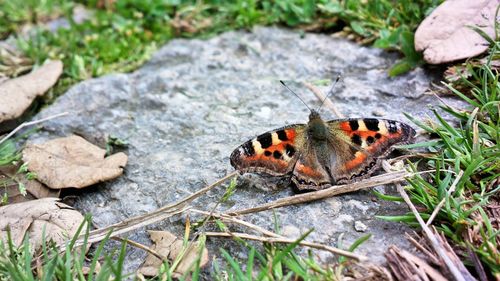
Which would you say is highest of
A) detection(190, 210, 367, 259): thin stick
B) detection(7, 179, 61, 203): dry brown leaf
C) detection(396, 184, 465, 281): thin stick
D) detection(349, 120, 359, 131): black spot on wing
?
detection(349, 120, 359, 131): black spot on wing

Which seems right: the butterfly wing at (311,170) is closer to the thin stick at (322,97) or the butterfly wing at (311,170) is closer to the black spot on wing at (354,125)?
the black spot on wing at (354,125)

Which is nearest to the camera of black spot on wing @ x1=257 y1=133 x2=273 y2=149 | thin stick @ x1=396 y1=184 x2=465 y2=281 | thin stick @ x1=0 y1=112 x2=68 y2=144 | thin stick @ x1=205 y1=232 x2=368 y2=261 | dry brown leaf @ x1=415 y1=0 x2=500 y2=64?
thin stick @ x1=396 y1=184 x2=465 y2=281

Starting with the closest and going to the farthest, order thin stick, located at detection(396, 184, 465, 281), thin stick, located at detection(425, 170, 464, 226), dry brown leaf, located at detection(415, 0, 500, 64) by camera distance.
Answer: thin stick, located at detection(396, 184, 465, 281) < thin stick, located at detection(425, 170, 464, 226) < dry brown leaf, located at detection(415, 0, 500, 64)

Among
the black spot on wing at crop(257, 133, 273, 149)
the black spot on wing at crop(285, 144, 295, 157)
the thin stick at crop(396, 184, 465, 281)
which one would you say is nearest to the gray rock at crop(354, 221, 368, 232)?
the thin stick at crop(396, 184, 465, 281)

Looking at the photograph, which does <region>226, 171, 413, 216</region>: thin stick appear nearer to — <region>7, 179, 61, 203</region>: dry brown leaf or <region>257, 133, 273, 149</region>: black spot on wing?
<region>257, 133, 273, 149</region>: black spot on wing

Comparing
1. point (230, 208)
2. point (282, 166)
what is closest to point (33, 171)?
point (230, 208)

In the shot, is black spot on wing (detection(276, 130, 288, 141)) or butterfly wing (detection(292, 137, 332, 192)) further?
black spot on wing (detection(276, 130, 288, 141))

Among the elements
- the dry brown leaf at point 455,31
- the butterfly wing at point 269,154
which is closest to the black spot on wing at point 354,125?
the butterfly wing at point 269,154

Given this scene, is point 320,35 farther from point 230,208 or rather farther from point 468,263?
point 468,263

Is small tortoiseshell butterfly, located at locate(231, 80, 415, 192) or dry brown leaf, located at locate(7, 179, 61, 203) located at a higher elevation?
small tortoiseshell butterfly, located at locate(231, 80, 415, 192)
